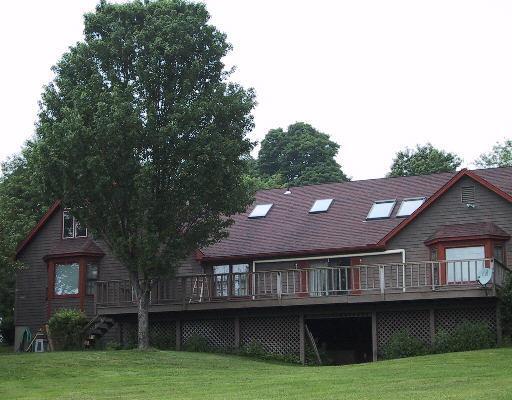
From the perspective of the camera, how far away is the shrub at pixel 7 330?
4103 cm

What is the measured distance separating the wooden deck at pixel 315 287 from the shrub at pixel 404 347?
126 centimetres

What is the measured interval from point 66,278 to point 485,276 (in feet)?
55.9

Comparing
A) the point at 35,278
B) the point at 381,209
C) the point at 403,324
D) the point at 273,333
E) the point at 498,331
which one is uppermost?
the point at 381,209

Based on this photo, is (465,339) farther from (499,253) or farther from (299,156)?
(299,156)

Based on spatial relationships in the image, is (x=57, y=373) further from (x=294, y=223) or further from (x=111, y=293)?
(x=294, y=223)

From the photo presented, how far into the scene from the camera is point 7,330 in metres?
41.3

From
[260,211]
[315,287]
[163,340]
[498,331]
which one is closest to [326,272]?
[315,287]

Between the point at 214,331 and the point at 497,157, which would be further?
the point at 497,157

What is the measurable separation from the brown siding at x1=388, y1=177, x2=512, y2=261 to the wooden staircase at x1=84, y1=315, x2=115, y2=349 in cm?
1063

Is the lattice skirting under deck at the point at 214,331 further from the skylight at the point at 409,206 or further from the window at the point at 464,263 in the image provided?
the window at the point at 464,263

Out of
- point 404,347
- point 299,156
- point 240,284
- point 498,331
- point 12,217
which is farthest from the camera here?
point 299,156

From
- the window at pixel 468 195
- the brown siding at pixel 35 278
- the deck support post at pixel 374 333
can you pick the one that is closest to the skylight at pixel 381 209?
the window at pixel 468 195

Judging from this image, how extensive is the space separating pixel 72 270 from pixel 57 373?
14.1 meters

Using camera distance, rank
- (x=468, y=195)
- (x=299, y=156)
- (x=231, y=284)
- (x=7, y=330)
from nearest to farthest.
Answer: (x=468, y=195) → (x=231, y=284) → (x=7, y=330) → (x=299, y=156)
